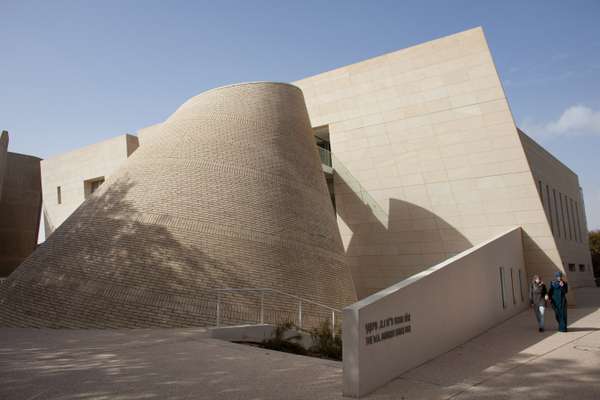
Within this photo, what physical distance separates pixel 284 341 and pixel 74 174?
943 inches

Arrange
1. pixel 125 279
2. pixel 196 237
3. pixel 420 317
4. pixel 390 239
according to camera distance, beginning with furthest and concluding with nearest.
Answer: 1. pixel 390 239
2. pixel 196 237
3. pixel 125 279
4. pixel 420 317

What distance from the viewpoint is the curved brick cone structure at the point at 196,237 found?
33.6 ft

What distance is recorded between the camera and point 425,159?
18.1 metres

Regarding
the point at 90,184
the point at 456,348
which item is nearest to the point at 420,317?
the point at 456,348

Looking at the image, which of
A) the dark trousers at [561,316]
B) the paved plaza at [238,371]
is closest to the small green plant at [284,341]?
the paved plaza at [238,371]

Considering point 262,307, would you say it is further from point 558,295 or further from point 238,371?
point 558,295

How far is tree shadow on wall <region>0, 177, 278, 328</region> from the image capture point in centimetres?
1000

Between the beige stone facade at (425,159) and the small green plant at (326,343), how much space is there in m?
8.89

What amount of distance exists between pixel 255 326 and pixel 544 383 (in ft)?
18.5

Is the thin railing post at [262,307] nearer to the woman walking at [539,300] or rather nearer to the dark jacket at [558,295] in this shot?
the woman walking at [539,300]

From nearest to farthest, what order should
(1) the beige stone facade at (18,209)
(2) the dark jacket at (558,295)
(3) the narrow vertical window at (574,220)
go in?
(2) the dark jacket at (558,295), (3) the narrow vertical window at (574,220), (1) the beige stone facade at (18,209)

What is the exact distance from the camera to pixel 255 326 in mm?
9648

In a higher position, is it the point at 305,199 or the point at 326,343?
the point at 305,199

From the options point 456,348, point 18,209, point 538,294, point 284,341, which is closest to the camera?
point 456,348
